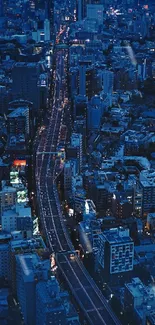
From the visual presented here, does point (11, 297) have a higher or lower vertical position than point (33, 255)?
lower

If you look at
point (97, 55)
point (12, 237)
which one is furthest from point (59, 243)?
point (97, 55)

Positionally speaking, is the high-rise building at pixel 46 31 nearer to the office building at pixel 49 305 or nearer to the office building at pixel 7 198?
the office building at pixel 7 198

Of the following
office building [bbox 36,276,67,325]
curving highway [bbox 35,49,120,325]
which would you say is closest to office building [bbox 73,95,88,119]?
curving highway [bbox 35,49,120,325]

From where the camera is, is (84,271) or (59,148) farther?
(59,148)

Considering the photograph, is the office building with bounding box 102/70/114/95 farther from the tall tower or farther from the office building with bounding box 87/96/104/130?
the tall tower

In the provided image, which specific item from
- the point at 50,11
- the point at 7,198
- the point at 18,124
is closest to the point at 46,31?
the point at 50,11

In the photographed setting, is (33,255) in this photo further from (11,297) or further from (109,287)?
(109,287)

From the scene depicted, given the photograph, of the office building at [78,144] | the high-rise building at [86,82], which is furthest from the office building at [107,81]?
the office building at [78,144]

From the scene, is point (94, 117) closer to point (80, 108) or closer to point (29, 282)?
point (80, 108)
